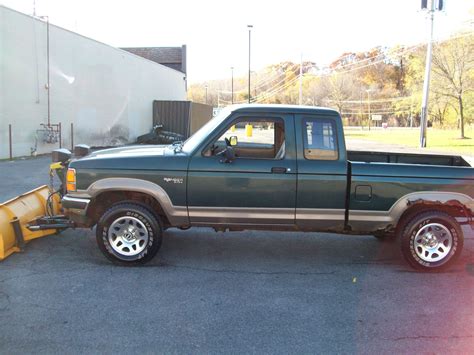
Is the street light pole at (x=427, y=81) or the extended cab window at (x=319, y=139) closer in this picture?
the extended cab window at (x=319, y=139)

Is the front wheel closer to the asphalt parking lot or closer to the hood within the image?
the asphalt parking lot

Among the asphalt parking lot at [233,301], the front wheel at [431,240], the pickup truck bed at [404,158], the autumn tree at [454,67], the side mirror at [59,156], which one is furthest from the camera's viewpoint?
the autumn tree at [454,67]

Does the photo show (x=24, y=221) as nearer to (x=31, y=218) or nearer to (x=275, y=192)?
(x=31, y=218)

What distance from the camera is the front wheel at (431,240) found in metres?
5.38

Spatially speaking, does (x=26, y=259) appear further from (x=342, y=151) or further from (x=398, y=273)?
(x=398, y=273)

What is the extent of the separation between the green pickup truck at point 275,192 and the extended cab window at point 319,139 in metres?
0.01

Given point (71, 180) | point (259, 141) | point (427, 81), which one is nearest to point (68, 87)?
point (259, 141)

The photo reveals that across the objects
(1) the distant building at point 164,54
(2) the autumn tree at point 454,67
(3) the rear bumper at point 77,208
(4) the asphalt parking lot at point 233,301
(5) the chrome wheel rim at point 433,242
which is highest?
(1) the distant building at point 164,54

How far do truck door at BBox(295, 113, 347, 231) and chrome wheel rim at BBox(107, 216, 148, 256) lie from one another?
1868mm

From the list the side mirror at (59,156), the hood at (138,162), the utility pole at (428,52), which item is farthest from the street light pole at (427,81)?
the side mirror at (59,156)

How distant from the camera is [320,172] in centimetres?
527

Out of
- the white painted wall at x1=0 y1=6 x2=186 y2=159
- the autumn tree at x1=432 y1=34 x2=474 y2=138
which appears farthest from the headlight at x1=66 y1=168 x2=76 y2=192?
the autumn tree at x1=432 y1=34 x2=474 y2=138

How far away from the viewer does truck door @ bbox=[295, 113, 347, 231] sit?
17.3 feet

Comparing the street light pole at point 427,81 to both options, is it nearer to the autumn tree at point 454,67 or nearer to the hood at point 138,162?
the autumn tree at point 454,67
